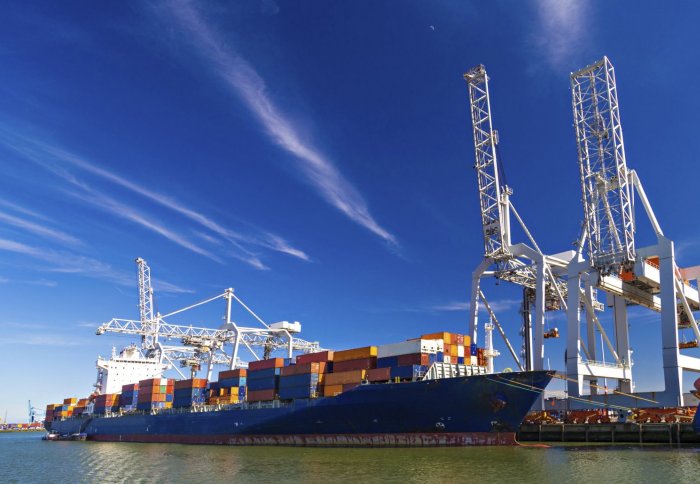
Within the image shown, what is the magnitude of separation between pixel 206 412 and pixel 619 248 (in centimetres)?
3964

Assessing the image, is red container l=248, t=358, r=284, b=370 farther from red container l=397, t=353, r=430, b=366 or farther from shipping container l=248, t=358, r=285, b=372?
red container l=397, t=353, r=430, b=366

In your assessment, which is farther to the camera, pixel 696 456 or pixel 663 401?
pixel 663 401

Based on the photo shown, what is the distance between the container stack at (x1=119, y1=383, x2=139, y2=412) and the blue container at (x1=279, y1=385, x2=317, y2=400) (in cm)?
2747

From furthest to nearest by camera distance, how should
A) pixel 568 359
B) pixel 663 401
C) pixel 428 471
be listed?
pixel 568 359 < pixel 663 401 < pixel 428 471

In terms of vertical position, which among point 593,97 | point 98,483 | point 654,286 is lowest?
point 98,483

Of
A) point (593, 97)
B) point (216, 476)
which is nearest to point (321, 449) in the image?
point (216, 476)

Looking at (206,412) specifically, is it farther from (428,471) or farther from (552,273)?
(552,273)

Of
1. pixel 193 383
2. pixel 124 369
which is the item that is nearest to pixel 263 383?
pixel 193 383

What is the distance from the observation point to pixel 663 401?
1695 inches

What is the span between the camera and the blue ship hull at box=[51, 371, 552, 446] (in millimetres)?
35438

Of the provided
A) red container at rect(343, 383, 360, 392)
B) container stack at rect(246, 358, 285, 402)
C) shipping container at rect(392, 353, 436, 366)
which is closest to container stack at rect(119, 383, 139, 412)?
container stack at rect(246, 358, 285, 402)

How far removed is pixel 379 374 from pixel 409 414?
385 cm

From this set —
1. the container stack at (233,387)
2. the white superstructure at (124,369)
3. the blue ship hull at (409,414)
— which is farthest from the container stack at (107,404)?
the blue ship hull at (409,414)

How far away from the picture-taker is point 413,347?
39.4 metres
